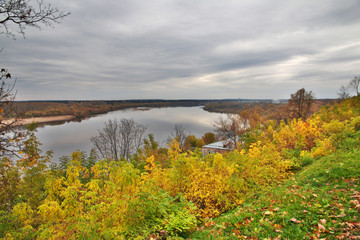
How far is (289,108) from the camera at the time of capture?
2594 cm

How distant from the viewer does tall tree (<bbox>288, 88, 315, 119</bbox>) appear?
23.1 meters

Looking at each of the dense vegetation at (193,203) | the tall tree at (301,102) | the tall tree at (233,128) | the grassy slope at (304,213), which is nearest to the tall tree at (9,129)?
the dense vegetation at (193,203)

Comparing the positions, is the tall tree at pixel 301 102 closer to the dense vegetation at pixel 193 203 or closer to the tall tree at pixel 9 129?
the dense vegetation at pixel 193 203

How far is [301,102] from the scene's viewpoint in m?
23.5

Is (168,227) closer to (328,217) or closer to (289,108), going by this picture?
(328,217)

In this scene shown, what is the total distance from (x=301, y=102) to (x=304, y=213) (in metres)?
23.8

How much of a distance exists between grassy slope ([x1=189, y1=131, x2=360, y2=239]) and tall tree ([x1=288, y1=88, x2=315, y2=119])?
20.6 m

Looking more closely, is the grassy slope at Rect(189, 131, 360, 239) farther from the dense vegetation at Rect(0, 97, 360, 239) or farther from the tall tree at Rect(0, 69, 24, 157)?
the tall tree at Rect(0, 69, 24, 157)

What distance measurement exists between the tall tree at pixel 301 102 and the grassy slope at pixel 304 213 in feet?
67.7

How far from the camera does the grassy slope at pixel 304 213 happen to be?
321 cm

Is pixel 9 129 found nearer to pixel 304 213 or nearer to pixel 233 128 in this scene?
pixel 304 213

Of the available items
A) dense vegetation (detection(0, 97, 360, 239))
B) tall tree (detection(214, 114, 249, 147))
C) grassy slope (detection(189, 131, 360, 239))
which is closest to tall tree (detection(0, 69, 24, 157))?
dense vegetation (detection(0, 97, 360, 239))

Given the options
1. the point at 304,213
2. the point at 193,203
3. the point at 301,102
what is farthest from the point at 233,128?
the point at 304,213

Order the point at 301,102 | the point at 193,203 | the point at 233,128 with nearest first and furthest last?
the point at 193,203 → the point at 301,102 → the point at 233,128
